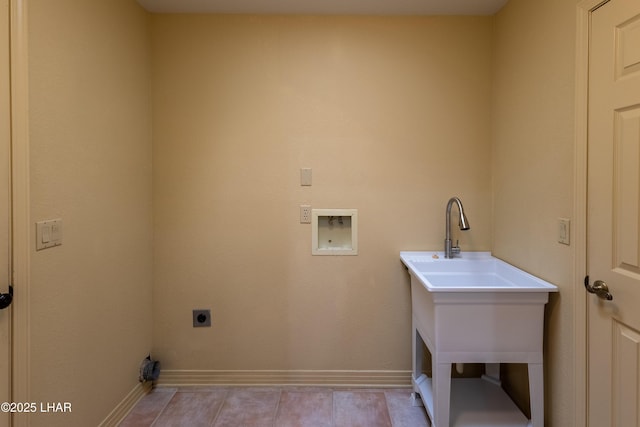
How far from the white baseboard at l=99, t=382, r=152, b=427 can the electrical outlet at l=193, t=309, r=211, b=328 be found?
1.60 ft

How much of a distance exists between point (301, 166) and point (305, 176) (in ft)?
0.24

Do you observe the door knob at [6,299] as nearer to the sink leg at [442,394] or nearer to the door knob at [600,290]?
the sink leg at [442,394]

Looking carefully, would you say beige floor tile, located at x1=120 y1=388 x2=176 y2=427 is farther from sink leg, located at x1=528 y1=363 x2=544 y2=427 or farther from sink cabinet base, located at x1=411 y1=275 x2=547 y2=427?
sink leg, located at x1=528 y1=363 x2=544 y2=427

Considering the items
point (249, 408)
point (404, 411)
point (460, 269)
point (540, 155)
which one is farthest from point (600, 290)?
point (249, 408)

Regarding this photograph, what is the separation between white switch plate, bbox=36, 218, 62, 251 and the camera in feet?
4.53

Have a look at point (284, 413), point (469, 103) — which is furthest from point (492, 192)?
point (284, 413)

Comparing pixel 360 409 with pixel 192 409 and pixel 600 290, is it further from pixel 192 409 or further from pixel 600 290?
pixel 600 290

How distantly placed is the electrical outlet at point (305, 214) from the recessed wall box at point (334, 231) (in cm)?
3

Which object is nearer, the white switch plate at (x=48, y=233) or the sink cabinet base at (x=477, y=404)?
the white switch plate at (x=48, y=233)

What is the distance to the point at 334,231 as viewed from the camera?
2.30 metres

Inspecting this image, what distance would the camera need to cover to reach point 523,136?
1891 millimetres

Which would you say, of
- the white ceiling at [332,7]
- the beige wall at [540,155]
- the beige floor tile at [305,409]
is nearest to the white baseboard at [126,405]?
the beige floor tile at [305,409]

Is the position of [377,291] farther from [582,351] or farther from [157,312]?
[157,312]

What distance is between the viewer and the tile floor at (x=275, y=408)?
192cm
